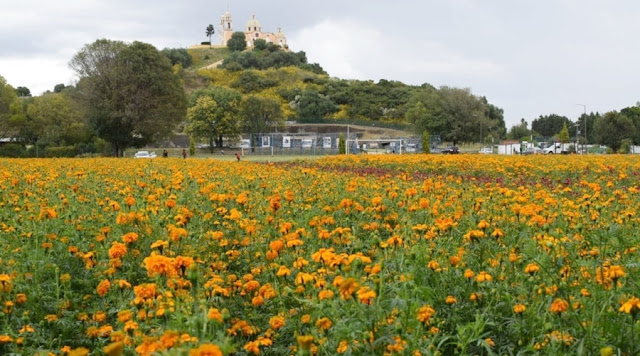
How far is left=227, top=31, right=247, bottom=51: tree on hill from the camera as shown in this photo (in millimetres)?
141250

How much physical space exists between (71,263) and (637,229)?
439 cm

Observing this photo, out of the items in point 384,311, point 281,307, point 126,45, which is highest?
point 126,45

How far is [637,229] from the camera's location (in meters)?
4.89

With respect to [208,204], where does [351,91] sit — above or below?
above

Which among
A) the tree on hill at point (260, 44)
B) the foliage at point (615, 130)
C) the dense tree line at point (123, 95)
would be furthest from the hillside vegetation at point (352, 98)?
the dense tree line at point (123, 95)

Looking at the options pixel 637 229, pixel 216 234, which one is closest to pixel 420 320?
pixel 216 234

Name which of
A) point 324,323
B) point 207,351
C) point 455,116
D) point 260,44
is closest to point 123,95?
point 455,116

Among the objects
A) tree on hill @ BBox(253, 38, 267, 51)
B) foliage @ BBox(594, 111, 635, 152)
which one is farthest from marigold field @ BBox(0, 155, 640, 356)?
tree on hill @ BBox(253, 38, 267, 51)

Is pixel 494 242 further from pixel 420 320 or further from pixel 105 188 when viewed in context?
pixel 105 188

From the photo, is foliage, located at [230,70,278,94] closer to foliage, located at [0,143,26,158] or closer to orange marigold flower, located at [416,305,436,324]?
foliage, located at [0,143,26,158]

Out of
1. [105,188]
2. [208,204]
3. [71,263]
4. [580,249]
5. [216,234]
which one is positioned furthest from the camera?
[105,188]

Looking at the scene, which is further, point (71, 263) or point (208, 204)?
point (208, 204)

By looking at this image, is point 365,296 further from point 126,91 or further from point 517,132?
point 517,132

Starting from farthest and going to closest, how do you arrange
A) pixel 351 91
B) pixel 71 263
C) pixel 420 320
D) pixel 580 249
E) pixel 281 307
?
1. pixel 351 91
2. pixel 71 263
3. pixel 580 249
4. pixel 281 307
5. pixel 420 320
